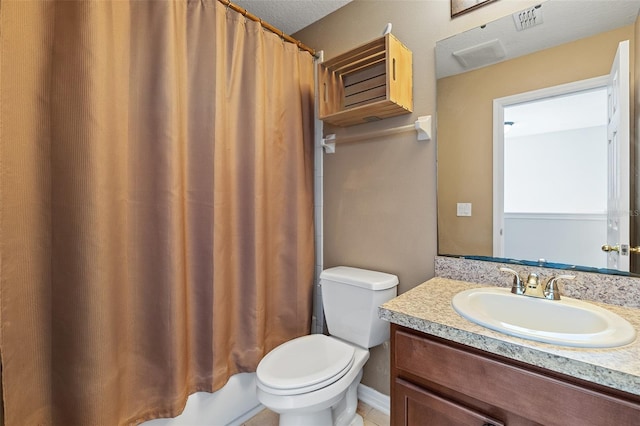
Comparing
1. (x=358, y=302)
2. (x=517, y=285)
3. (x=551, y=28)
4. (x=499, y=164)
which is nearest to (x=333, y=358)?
(x=358, y=302)

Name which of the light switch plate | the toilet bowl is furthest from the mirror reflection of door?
the toilet bowl

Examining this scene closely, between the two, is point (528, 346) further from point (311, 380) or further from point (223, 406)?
point (223, 406)

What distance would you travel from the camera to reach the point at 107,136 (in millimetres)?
1024

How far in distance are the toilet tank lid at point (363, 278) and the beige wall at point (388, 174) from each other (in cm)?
8

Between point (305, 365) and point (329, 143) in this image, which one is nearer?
point (305, 365)

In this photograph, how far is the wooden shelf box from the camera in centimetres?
137

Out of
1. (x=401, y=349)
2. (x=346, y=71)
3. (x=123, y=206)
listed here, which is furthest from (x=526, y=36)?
(x=123, y=206)

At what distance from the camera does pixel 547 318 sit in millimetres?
1010

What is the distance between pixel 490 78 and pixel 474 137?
0.26m

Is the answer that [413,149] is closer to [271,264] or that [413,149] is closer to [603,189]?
[603,189]

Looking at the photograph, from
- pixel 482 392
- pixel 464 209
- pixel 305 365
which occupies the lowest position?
pixel 305 365

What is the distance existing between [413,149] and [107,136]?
1.30 metres

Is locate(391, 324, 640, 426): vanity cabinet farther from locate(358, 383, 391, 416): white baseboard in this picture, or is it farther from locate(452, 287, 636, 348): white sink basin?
locate(358, 383, 391, 416): white baseboard

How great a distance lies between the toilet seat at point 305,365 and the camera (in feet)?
3.78
